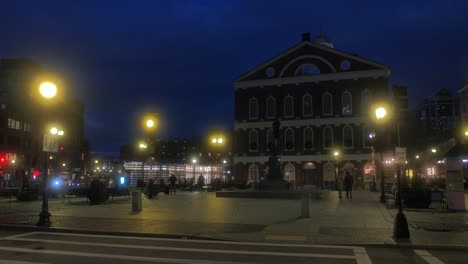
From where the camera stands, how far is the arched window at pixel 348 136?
6550 cm

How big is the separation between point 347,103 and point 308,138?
7.18 metres

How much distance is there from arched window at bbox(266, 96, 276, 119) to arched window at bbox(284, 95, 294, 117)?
5.18 ft

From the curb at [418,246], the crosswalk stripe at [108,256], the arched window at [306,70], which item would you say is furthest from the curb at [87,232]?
the arched window at [306,70]

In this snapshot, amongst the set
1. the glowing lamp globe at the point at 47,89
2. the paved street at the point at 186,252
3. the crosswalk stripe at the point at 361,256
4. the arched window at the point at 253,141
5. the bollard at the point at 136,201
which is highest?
the arched window at the point at 253,141

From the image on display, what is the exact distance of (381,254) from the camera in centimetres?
1199

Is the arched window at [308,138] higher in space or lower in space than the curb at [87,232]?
higher

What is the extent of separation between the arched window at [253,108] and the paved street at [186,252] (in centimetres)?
5622

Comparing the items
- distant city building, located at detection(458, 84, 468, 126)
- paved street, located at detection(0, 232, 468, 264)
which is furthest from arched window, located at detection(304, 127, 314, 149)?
paved street, located at detection(0, 232, 468, 264)

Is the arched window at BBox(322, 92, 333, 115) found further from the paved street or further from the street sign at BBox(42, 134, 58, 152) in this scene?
the paved street

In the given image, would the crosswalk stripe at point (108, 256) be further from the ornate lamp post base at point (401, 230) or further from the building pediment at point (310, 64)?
the building pediment at point (310, 64)

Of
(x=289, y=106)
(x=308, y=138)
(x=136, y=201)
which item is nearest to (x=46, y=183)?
(x=136, y=201)

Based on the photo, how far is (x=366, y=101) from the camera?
64.9 meters

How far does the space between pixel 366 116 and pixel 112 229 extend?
53.8 meters

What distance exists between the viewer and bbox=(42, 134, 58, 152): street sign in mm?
18203
